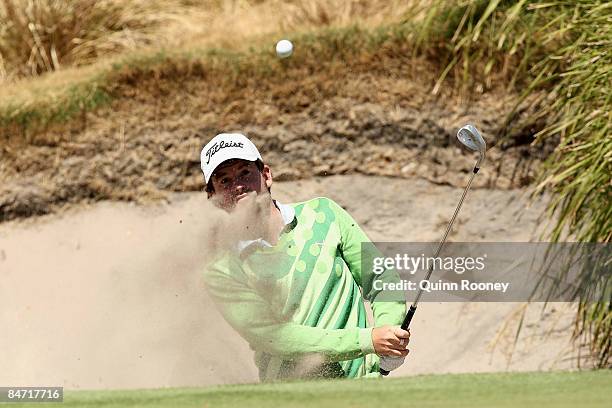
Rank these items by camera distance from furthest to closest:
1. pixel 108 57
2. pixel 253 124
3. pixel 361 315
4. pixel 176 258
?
pixel 108 57 < pixel 253 124 < pixel 176 258 < pixel 361 315

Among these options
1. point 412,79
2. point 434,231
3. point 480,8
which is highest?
point 480,8

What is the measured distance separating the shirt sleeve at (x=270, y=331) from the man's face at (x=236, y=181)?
30 cm

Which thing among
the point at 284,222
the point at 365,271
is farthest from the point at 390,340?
the point at 284,222

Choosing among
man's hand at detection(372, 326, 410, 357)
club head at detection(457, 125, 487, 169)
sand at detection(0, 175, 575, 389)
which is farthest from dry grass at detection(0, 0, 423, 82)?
man's hand at detection(372, 326, 410, 357)

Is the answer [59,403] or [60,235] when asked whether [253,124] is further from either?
[59,403]

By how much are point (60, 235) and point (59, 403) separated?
5.81m

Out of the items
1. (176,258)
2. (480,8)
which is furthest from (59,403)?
(480,8)

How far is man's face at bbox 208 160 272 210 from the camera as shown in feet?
16.0

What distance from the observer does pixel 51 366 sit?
8727 millimetres

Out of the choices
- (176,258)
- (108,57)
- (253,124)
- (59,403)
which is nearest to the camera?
(59,403)

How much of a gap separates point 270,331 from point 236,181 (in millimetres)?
654

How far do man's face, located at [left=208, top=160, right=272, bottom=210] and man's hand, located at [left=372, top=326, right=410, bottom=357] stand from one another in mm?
777

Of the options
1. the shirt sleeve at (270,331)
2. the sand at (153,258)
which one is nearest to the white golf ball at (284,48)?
the sand at (153,258)

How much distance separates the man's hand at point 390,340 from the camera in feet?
14.6
